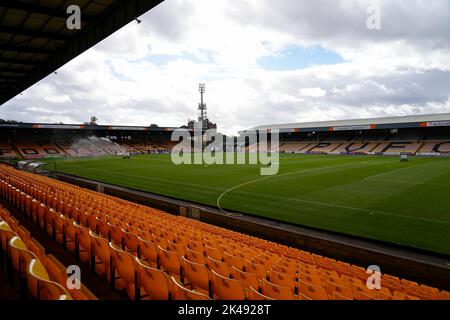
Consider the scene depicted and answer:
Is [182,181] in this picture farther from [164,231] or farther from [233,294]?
[233,294]

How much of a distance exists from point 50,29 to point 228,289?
11.9 m

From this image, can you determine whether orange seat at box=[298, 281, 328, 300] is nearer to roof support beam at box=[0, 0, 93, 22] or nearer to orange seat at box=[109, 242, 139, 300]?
orange seat at box=[109, 242, 139, 300]

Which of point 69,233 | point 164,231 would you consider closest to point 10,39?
point 69,233

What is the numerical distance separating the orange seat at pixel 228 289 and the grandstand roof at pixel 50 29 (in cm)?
796

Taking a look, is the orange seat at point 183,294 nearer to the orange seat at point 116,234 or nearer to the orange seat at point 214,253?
the orange seat at point 214,253

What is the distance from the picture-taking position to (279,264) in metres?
6.09

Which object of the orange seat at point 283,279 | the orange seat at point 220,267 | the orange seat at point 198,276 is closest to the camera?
the orange seat at point 198,276

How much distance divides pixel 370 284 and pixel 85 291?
502 cm

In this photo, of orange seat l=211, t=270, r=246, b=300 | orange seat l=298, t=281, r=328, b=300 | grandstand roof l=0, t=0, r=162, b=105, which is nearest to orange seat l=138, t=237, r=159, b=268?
orange seat l=211, t=270, r=246, b=300

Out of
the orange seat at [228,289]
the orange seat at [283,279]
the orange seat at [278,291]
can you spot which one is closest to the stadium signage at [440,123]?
the orange seat at [283,279]

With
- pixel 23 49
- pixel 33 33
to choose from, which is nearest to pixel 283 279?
pixel 33 33

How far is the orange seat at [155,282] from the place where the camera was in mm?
3614
